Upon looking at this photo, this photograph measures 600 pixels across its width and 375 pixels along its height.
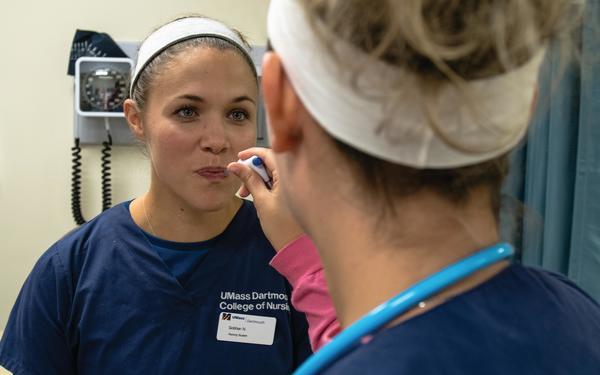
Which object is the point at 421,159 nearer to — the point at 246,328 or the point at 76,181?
the point at 246,328

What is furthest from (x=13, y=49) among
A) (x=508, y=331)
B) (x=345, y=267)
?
(x=508, y=331)

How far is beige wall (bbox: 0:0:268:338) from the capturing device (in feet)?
7.38

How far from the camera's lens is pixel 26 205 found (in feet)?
7.56

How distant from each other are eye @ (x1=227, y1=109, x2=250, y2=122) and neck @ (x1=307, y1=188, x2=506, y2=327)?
0.76 meters

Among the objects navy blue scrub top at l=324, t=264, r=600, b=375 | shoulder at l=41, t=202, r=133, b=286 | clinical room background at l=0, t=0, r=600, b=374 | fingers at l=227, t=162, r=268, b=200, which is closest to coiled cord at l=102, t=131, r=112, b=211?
clinical room background at l=0, t=0, r=600, b=374

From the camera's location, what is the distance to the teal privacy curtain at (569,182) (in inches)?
52.1

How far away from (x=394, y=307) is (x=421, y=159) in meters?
0.13

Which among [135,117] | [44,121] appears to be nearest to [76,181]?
[44,121]

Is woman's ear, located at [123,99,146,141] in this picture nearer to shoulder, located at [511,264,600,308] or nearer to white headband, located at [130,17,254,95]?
white headband, located at [130,17,254,95]

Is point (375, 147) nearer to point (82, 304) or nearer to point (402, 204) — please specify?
point (402, 204)

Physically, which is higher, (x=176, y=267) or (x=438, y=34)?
(x=438, y=34)

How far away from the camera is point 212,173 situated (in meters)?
1.24

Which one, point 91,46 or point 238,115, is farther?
point 91,46

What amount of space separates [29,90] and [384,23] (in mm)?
2116
